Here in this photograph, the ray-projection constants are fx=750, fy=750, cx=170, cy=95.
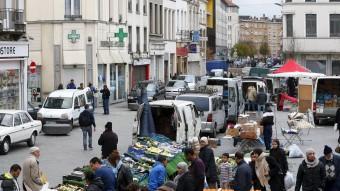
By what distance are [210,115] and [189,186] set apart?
1563 centimetres

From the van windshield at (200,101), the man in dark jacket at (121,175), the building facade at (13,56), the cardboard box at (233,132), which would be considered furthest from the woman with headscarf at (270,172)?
the building facade at (13,56)

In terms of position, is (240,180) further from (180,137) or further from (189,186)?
(180,137)

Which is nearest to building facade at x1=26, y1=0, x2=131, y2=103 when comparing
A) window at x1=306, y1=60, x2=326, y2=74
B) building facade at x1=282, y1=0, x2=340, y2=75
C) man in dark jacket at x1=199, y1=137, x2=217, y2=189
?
building facade at x1=282, y1=0, x2=340, y2=75

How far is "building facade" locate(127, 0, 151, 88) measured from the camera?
56.2m

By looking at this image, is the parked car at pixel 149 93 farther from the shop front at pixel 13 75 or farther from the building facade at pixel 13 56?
the building facade at pixel 13 56

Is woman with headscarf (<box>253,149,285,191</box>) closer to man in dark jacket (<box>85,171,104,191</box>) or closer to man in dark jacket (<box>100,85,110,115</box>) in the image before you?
man in dark jacket (<box>85,171,104,191</box>)

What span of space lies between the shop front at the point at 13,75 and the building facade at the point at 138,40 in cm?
2158

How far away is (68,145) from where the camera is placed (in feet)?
90.4

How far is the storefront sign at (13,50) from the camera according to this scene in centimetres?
3194

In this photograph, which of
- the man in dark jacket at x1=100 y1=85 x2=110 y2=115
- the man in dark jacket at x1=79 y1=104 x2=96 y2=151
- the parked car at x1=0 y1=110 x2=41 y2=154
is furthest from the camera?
the man in dark jacket at x1=100 y1=85 x2=110 y2=115

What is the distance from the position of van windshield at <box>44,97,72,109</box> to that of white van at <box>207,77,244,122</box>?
6.60 meters

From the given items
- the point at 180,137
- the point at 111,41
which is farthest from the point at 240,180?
the point at 111,41

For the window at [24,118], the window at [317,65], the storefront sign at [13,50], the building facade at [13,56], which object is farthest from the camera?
the window at [317,65]

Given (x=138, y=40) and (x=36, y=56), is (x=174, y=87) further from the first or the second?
(x=138, y=40)
